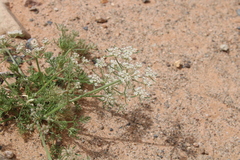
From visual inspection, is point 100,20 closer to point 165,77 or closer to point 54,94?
point 165,77

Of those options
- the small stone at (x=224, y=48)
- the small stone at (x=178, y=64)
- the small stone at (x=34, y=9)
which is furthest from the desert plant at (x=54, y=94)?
the small stone at (x=224, y=48)

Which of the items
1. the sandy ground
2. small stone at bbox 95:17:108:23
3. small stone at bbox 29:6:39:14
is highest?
small stone at bbox 29:6:39:14

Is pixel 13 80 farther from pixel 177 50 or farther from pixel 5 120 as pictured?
pixel 177 50

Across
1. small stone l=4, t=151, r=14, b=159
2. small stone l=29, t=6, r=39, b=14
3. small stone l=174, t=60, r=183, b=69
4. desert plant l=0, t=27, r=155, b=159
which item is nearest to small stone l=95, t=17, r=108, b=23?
small stone l=29, t=6, r=39, b=14

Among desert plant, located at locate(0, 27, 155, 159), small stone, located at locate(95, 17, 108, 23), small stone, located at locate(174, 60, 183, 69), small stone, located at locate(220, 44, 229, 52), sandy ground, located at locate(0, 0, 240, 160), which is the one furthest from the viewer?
small stone, located at locate(95, 17, 108, 23)

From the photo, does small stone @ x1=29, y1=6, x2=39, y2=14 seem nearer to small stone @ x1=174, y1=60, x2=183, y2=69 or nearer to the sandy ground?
the sandy ground

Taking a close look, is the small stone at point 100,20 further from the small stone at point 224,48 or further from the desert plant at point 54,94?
the small stone at point 224,48

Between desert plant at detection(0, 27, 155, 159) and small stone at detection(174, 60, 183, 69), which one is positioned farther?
small stone at detection(174, 60, 183, 69)

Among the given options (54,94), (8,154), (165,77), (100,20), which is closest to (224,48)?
(165,77)
